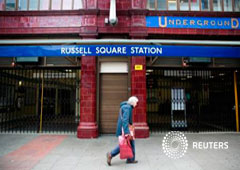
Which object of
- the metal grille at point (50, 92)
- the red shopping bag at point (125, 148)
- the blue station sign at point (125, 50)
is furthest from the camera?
the metal grille at point (50, 92)

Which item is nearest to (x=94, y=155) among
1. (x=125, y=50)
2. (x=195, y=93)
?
(x=125, y=50)

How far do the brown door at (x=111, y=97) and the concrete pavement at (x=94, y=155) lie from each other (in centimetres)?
71

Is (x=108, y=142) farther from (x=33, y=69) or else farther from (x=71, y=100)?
(x=33, y=69)

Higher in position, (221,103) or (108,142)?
(221,103)

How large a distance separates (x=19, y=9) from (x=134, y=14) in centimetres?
591

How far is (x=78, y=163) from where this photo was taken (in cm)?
478

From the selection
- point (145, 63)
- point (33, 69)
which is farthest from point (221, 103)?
point (33, 69)

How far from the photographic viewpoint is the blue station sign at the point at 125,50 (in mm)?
4891

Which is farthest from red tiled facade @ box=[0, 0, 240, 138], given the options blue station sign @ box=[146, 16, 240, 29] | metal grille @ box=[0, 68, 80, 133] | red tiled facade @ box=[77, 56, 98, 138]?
metal grille @ box=[0, 68, 80, 133]

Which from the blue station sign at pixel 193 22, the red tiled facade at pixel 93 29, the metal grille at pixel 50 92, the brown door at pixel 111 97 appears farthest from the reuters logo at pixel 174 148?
the blue station sign at pixel 193 22

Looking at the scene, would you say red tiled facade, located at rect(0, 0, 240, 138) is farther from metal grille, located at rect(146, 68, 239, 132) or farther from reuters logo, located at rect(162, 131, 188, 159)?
metal grille, located at rect(146, 68, 239, 132)

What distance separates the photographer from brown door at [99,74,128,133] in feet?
26.4

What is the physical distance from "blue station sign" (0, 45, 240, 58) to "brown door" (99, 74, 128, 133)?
10.7ft

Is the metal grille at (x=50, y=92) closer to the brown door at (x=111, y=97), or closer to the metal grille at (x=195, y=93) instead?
the brown door at (x=111, y=97)
